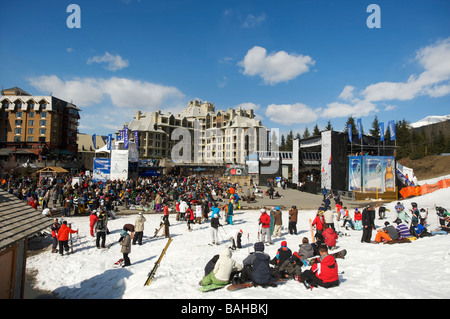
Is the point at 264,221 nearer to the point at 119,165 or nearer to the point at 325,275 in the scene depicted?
the point at 325,275

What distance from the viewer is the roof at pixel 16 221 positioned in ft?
19.2

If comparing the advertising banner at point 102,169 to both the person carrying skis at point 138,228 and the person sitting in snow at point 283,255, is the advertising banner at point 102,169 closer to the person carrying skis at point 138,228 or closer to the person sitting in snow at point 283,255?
the person carrying skis at point 138,228

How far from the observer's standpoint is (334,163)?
104 ft

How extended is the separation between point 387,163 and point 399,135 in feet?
175

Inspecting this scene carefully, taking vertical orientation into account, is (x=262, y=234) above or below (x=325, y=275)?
below

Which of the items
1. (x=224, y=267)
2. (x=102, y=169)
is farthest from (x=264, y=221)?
(x=102, y=169)

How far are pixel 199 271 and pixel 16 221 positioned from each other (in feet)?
17.6

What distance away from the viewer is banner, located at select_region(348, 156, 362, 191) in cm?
2991

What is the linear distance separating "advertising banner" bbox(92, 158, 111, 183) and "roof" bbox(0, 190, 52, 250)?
73.2 feet

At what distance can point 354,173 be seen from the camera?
1191 inches

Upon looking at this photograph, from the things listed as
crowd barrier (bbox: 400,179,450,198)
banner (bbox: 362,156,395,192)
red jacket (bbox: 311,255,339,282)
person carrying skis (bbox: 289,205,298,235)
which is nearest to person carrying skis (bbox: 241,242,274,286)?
red jacket (bbox: 311,255,339,282)

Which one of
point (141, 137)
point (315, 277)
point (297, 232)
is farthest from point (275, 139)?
point (315, 277)
